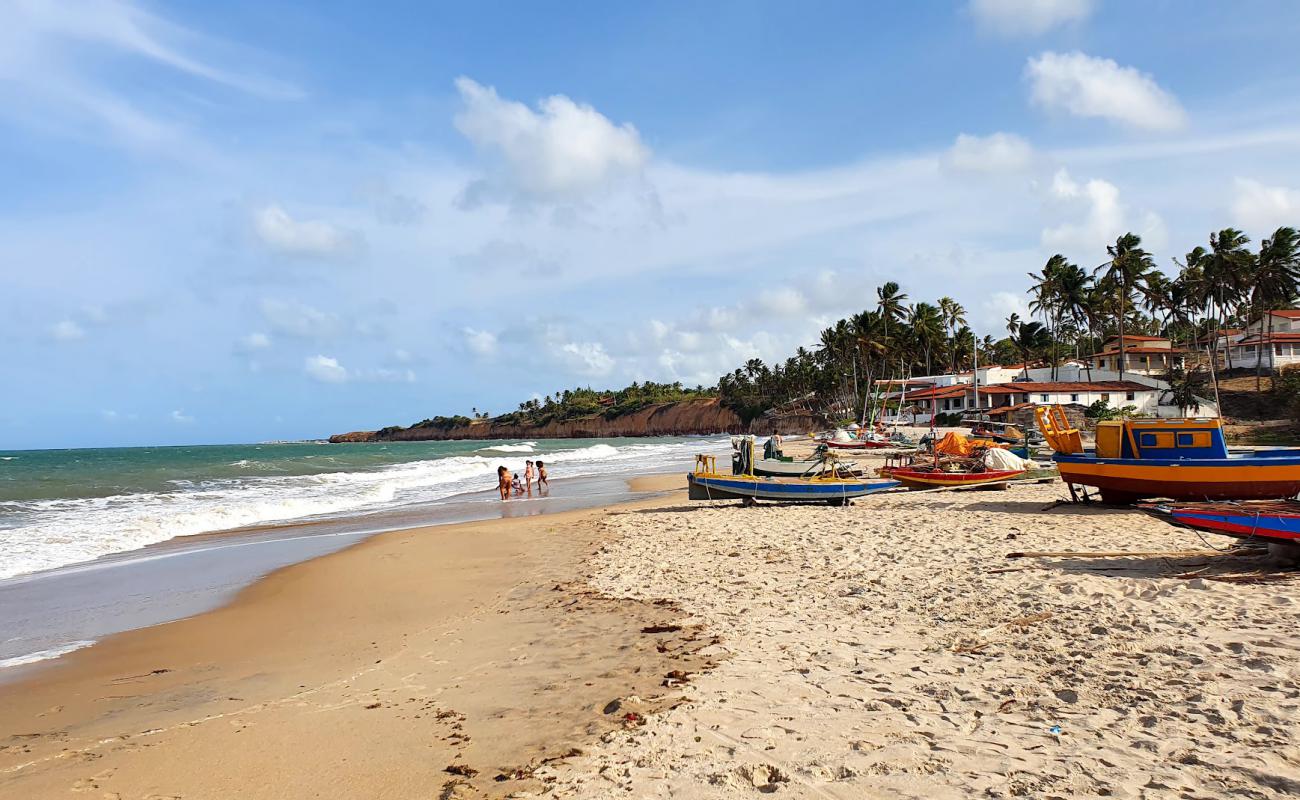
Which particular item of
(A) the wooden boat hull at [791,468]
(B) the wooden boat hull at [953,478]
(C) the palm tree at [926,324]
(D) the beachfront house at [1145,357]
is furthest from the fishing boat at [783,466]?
(C) the palm tree at [926,324]

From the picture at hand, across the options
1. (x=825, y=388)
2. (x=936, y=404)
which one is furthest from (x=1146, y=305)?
(x=825, y=388)

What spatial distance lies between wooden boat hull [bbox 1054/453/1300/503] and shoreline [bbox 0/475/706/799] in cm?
1047

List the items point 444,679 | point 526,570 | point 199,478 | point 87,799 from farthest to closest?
point 199,478 → point 526,570 → point 444,679 → point 87,799

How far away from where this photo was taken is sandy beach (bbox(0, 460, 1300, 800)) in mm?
4434

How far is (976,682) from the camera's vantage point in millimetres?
5617

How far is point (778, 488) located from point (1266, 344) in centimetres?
6239

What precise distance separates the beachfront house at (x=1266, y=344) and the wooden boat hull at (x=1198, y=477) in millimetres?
54587

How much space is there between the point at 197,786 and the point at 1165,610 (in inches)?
308

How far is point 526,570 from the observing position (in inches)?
488

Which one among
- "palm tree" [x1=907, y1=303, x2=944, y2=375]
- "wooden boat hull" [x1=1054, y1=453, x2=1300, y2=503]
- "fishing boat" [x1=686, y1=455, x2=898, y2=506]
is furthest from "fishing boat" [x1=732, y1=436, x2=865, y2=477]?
"palm tree" [x1=907, y1=303, x2=944, y2=375]

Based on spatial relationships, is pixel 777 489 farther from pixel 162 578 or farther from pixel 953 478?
pixel 162 578

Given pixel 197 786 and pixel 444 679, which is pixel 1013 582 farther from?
pixel 197 786

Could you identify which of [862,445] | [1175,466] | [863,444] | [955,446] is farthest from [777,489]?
[863,444]

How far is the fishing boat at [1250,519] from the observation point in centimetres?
831
